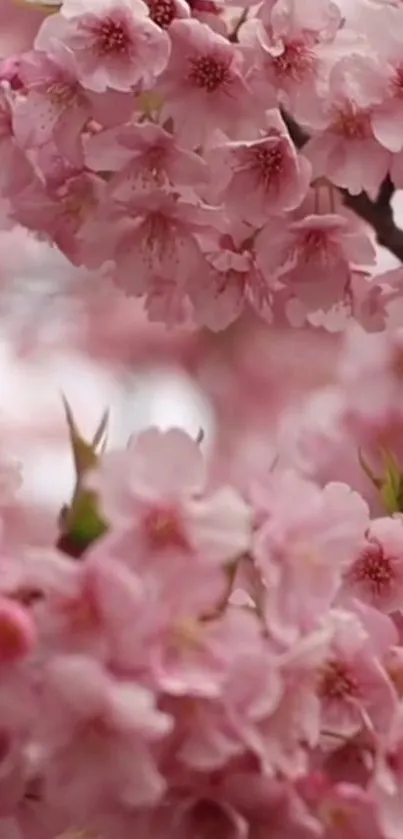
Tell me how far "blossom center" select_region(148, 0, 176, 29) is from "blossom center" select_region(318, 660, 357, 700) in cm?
26

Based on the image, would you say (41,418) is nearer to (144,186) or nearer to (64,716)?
(144,186)

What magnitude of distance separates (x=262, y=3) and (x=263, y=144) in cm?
6

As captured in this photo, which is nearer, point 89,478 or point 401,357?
point 89,478

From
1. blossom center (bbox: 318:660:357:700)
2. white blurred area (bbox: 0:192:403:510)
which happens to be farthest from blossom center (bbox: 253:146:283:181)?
white blurred area (bbox: 0:192:403:510)

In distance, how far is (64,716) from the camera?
1.24ft

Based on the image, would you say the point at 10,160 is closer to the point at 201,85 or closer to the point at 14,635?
the point at 201,85

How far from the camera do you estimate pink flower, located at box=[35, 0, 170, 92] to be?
511 millimetres

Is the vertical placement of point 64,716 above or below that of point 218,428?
above

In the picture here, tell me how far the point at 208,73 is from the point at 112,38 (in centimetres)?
4

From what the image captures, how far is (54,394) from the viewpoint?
1.53m

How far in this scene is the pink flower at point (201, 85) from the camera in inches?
20.2

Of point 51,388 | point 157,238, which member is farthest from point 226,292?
point 51,388

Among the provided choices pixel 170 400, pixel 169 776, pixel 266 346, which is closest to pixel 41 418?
pixel 170 400

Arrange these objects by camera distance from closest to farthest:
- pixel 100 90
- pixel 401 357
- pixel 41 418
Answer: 1. pixel 100 90
2. pixel 401 357
3. pixel 41 418
